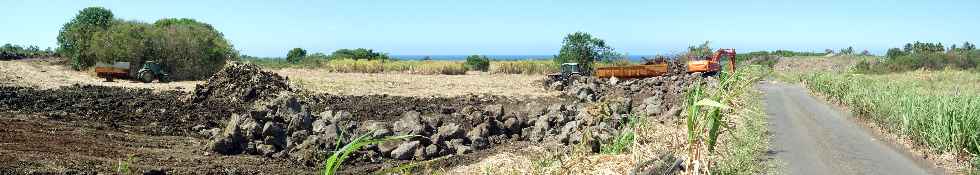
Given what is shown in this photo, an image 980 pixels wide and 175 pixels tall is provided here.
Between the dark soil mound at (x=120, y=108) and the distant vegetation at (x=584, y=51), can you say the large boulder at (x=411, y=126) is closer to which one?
the dark soil mound at (x=120, y=108)

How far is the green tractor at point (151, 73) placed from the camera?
2930 cm

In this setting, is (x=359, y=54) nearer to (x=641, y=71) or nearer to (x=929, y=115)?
(x=641, y=71)

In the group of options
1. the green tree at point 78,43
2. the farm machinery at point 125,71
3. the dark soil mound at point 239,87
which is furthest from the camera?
the green tree at point 78,43

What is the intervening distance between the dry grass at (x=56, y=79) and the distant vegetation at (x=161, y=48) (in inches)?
43.7

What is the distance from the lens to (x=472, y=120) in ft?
51.6

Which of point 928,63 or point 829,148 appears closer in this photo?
point 829,148

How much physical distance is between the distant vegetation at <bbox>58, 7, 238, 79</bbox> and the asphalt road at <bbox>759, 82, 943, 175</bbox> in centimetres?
2528

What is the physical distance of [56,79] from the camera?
2970 centimetres

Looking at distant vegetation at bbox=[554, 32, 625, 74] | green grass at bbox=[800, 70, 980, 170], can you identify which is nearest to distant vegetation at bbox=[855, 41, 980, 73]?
distant vegetation at bbox=[554, 32, 625, 74]

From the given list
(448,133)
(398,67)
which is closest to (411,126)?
(448,133)

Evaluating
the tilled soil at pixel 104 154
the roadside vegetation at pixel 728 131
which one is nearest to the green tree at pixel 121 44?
the tilled soil at pixel 104 154

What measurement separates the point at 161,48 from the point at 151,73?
4.51 meters

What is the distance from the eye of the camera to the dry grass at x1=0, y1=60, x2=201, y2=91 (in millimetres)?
26750

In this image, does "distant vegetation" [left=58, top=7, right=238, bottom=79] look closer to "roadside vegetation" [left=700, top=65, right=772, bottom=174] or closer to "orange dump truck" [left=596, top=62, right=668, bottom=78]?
"orange dump truck" [left=596, top=62, right=668, bottom=78]
